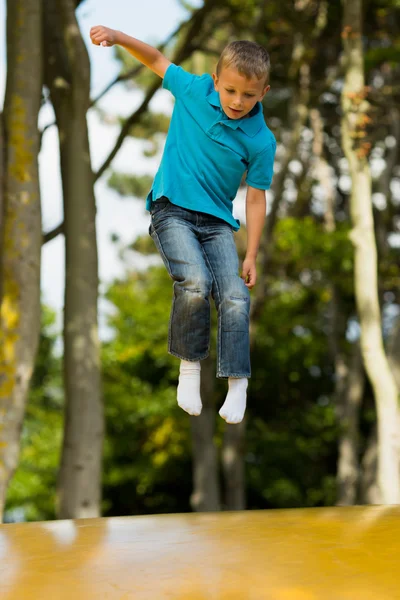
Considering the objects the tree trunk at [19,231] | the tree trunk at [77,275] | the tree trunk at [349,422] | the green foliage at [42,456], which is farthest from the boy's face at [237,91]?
the green foliage at [42,456]

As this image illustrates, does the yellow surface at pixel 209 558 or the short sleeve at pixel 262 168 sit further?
the short sleeve at pixel 262 168

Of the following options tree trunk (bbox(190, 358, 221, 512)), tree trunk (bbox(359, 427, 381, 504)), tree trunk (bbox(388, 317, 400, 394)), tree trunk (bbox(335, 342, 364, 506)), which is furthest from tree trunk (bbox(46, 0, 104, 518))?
tree trunk (bbox(335, 342, 364, 506))

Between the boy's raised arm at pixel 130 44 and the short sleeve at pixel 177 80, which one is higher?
the boy's raised arm at pixel 130 44

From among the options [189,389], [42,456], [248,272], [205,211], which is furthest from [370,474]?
[205,211]

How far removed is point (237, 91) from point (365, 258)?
708 cm

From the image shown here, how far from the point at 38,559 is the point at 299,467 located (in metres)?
15.4

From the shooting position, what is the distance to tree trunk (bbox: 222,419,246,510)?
1325 centimetres

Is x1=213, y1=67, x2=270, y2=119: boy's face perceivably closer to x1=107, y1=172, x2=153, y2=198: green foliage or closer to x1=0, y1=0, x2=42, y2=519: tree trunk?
x1=0, y1=0, x2=42, y2=519: tree trunk

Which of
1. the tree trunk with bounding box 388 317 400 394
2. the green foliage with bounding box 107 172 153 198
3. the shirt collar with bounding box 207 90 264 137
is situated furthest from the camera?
the green foliage with bounding box 107 172 153 198

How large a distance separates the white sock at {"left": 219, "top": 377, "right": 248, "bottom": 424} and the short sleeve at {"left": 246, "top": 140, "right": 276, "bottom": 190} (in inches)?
35.7

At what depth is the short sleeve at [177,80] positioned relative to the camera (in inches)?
156

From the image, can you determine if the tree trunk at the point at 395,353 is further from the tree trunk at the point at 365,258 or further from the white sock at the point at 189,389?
the white sock at the point at 189,389

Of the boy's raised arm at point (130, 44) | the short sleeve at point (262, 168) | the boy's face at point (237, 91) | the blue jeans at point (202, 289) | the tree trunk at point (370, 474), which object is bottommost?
the tree trunk at point (370, 474)

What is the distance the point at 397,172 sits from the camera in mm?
17484
